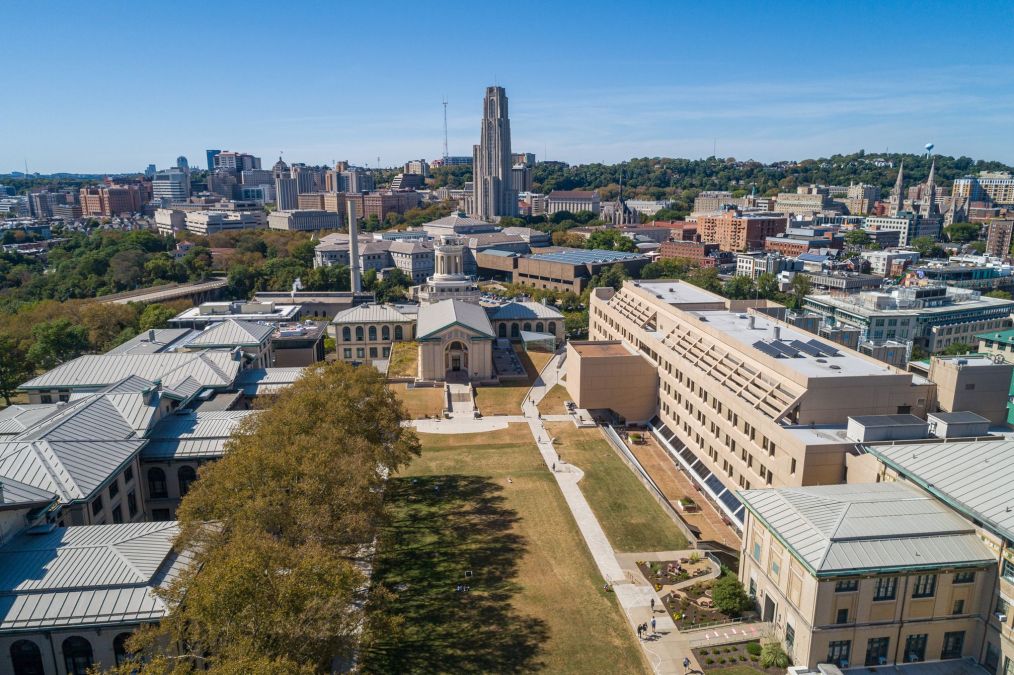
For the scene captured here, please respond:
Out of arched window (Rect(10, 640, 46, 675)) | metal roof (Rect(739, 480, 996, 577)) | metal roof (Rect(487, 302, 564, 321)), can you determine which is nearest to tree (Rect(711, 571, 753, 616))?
metal roof (Rect(739, 480, 996, 577))

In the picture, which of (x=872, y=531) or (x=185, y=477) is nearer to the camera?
(x=872, y=531)

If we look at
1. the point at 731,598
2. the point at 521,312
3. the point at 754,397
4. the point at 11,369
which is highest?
the point at 754,397

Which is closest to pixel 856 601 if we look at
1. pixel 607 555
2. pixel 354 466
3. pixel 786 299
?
pixel 607 555

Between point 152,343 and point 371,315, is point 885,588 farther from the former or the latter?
point 371,315

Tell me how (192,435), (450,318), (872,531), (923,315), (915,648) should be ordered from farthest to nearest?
1. (923,315)
2. (450,318)
3. (192,435)
4. (915,648)
5. (872,531)

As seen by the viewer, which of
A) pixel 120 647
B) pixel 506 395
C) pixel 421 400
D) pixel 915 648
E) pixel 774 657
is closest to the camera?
pixel 120 647

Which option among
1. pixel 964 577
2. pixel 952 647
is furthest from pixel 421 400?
pixel 964 577
